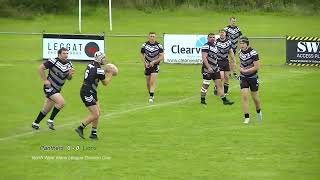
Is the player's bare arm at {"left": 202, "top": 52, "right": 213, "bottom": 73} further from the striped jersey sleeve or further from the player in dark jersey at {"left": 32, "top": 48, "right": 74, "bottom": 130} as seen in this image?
the striped jersey sleeve

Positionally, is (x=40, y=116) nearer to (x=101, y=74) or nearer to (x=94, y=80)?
(x=94, y=80)

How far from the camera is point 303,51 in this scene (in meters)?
35.2

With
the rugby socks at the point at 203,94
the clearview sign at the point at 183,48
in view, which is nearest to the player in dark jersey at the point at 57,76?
the rugby socks at the point at 203,94

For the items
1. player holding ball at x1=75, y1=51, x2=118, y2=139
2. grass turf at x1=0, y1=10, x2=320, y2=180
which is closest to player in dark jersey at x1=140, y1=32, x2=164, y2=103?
grass turf at x1=0, y1=10, x2=320, y2=180

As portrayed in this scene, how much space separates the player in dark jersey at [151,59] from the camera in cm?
2416

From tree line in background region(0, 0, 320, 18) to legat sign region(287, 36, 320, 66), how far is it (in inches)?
1398

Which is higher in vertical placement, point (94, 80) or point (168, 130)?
point (94, 80)

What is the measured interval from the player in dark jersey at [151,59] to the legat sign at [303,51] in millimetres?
12389

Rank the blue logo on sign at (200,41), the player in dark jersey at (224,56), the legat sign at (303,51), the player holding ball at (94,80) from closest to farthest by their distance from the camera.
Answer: the player holding ball at (94,80), the player in dark jersey at (224,56), the legat sign at (303,51), the blue logo on sign at (200,41)

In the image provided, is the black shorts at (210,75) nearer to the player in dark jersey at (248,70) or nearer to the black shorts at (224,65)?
the black shorts at (224,65)

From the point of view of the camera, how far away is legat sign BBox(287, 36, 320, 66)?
35.0 metres

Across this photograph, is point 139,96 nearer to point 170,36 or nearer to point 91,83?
point 91,83

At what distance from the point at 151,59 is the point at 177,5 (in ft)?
→ 163

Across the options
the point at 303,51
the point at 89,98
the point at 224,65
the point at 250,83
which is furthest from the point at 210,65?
the point at 303,51
